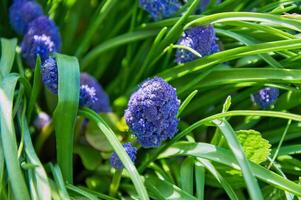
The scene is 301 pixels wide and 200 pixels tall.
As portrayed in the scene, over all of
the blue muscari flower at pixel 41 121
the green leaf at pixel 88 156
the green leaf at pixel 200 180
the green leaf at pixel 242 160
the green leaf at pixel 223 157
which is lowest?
the green leaf at pixel 88 156

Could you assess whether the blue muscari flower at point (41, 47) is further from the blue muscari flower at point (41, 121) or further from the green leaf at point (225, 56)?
the green leaf at point (225, 56)

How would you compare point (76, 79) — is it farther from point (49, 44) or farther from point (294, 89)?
point (294, 89)

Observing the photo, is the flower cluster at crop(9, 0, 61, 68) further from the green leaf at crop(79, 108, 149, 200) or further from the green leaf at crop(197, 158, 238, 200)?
the green leaf at crop(197, 158, 238, 200)

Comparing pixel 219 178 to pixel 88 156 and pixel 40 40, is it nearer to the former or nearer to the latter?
pixel 88 156

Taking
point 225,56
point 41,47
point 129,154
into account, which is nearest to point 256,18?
point 225,56

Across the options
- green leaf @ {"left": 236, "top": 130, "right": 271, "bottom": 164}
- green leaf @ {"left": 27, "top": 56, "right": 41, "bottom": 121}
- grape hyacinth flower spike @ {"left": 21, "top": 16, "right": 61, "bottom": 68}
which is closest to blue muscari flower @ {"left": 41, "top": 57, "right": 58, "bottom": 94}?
green leaf @ {"left": 27, "top": 56, "right": 41, "bottom": 121}

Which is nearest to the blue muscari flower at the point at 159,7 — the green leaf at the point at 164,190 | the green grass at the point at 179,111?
the green grass at the point at 179,111
